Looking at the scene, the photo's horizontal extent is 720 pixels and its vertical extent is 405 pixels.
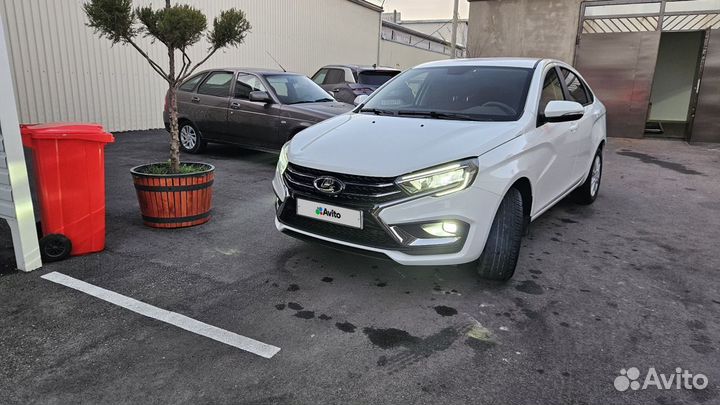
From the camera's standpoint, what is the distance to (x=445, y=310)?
9.71ft

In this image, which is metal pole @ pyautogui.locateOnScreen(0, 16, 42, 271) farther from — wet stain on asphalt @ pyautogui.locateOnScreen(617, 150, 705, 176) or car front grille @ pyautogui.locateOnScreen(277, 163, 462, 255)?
wet stain on asphalt @ pyautogui.locateOnScreen(617, 150, 705, 176)

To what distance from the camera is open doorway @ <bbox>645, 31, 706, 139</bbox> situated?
1395 cm

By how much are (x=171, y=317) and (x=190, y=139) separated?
5.74m

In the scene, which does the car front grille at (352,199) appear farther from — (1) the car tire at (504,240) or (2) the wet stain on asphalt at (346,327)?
(1) the car tire at (504,240)

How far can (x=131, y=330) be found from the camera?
2652 mm

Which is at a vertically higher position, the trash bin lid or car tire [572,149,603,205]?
the trash bin lid

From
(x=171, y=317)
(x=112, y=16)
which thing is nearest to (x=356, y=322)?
(x=171, y=317)

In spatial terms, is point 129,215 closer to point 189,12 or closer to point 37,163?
point 37,163

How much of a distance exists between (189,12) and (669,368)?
4.12 metres

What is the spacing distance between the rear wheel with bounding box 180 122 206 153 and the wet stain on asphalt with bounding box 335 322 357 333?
5942 mm

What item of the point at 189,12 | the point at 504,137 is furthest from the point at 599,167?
the point at 189,12

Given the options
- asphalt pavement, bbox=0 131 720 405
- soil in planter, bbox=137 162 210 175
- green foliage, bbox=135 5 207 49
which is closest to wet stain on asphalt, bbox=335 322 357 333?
asphalt pavement, bbox=0 131 720 405

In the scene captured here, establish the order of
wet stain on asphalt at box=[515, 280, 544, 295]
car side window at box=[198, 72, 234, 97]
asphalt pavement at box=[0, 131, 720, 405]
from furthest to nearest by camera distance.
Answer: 1. car side window at box=[198, 72, 234, 97]
2. wet stain on asphalt at box=[515, 280, 544, 295]
3. asphalt pavement at box=[0, 131, 720, 405]

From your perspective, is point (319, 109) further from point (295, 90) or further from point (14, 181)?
point (14, 181)
